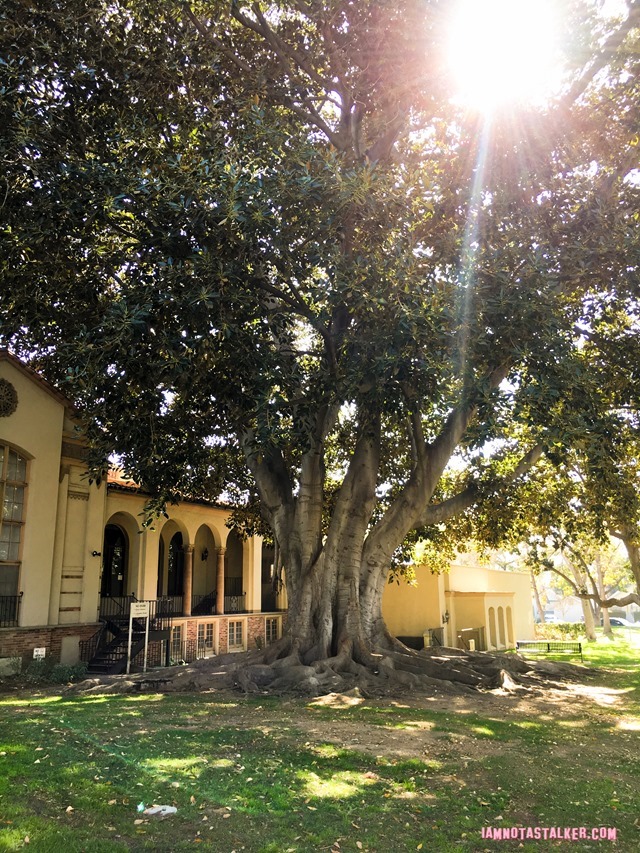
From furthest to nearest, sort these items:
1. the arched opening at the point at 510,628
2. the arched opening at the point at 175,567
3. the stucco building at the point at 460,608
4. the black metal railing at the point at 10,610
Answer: the arched opening at the point at 510,628, the stucco building at the point at 460,608, the arched opening at the point at 175,567, the black metal railing at the point at 10,610

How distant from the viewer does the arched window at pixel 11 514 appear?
16.1 m

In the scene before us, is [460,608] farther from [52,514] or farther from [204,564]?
[52,514]

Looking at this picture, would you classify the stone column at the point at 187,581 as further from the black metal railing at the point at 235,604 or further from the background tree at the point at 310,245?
the background tree at the point at 310,245

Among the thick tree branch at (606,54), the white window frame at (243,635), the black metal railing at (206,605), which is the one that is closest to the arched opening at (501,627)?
the white window frame at (243,635)

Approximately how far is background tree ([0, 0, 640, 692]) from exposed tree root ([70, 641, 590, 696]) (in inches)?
9.6

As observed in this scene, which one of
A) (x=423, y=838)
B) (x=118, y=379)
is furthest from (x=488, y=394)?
(x=423, y=838)

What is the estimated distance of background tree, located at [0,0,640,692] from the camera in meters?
10.2

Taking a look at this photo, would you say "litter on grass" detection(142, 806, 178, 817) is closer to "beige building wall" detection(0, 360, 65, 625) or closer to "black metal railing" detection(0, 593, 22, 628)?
"black metal railing" detection(0, 593, 22, 628)

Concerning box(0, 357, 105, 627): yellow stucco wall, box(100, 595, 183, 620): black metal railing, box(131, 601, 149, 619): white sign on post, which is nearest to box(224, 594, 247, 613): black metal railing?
box(100, 595, 183, 620): black metal railing

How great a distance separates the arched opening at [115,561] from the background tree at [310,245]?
7305mm

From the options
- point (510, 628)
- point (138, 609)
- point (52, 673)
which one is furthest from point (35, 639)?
point (510, 628)

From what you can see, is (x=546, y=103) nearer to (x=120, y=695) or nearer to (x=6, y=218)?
(x=6, y=218)

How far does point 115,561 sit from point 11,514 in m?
5.49

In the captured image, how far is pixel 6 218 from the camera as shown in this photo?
1099 cm
